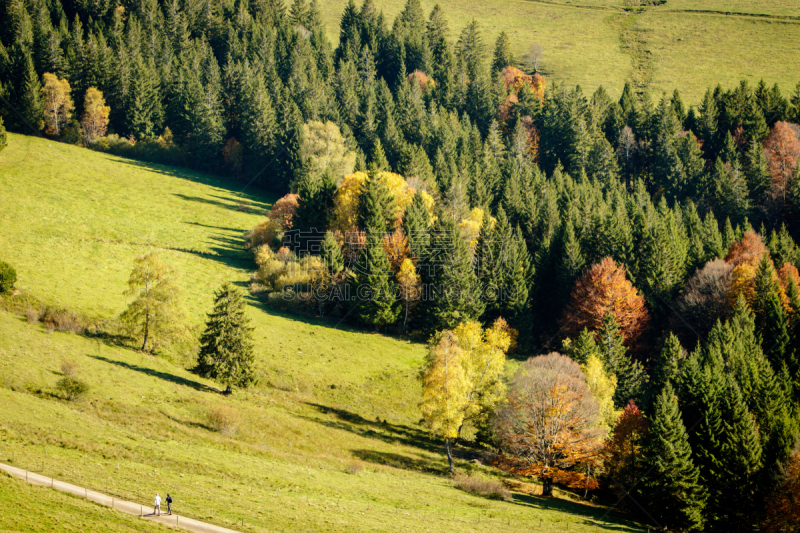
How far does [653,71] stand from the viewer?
6378 inches

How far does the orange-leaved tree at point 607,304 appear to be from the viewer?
83062 mm

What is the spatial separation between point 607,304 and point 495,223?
64.2 ft

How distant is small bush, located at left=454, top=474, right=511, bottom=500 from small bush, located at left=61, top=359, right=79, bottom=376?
30179mm

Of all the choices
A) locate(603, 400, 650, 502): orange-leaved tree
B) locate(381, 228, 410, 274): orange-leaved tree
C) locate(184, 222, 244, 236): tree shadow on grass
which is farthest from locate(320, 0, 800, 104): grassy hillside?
locate(603, 400, 650, 502): orange-leaved tree

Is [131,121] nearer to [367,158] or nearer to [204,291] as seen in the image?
[367,158]

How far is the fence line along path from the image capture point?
3069cm

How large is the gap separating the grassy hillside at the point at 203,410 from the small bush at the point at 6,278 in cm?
220

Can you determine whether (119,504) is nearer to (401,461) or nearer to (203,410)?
(203,410)

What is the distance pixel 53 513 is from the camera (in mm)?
28406

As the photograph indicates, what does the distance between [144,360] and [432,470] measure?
1057 inches

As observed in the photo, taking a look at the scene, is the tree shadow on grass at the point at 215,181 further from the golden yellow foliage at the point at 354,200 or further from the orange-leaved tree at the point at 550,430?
the orange-leaved tree at the point at 550,430

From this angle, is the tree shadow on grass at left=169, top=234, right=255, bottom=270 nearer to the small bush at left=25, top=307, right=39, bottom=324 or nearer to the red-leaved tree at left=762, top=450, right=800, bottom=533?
the small bush at left=25, top=307, right=39, bottom=324

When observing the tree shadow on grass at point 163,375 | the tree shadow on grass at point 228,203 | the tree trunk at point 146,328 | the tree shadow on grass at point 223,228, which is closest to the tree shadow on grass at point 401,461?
the tree shadow on grass at point 163,375

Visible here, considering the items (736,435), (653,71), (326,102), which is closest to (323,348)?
(736,435)
